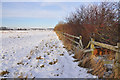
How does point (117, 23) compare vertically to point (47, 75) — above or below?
above

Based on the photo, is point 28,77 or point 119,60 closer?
point 119,60

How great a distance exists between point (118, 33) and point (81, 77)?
12.1 feet

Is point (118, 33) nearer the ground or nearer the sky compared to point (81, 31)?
nearer the ground

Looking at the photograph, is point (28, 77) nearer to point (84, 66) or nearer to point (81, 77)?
point (81, 77)

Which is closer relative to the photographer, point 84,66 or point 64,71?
point 64,71

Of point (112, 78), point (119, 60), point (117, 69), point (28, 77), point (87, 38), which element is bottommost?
point (28, 77)

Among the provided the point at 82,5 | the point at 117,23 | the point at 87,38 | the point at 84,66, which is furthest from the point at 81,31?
the point at 82,5

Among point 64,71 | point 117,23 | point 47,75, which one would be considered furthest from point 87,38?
point 47,75

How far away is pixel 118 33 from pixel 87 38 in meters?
4.81

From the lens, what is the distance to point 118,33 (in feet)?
17.4

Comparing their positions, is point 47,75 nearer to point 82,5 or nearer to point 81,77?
point 81,77

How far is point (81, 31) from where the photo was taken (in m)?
11.2

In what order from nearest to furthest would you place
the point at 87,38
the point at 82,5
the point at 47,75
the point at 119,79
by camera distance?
1. the point at 119,79
2. the point at 47,75
3. the point at 87,38
4. the point at 82,5

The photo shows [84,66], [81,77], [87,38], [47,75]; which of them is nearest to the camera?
[81,77]
